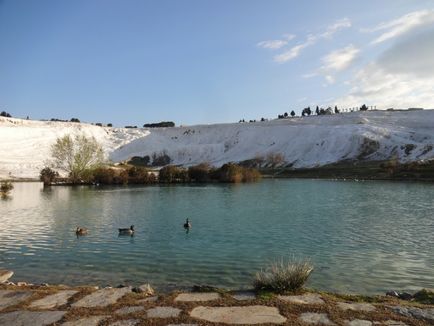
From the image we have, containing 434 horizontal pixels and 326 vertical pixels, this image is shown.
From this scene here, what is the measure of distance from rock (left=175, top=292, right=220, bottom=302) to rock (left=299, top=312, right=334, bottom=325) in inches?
81.8

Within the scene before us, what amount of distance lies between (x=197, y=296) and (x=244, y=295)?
3.26 feet

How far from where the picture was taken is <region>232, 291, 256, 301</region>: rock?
9430mm

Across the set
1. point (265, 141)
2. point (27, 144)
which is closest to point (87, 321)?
point (265, 141)

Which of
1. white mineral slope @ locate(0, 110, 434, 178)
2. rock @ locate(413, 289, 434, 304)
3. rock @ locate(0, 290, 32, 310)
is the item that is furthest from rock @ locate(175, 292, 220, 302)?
white mineral slope @ locate(0, 110, 434, 178)

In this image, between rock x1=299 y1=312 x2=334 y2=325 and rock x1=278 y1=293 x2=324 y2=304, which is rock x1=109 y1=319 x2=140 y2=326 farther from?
rock x1=278 y1=293 x2=324 y2=304

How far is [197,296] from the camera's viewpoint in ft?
32.0

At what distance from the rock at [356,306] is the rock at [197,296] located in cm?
250

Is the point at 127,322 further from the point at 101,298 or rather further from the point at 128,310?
the point at 101,298

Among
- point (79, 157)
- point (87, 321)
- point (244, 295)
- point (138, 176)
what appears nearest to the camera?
point (87, 321)

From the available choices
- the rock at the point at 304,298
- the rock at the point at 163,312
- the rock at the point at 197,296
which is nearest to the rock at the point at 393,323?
the rock at the point at 304,298

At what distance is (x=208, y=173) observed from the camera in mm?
83250

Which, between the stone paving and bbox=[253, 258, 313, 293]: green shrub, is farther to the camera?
bbox=[253, 258, 313, 293]: green shrub

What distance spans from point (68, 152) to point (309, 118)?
127111mm

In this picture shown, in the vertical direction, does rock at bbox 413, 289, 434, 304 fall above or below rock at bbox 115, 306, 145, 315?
below
